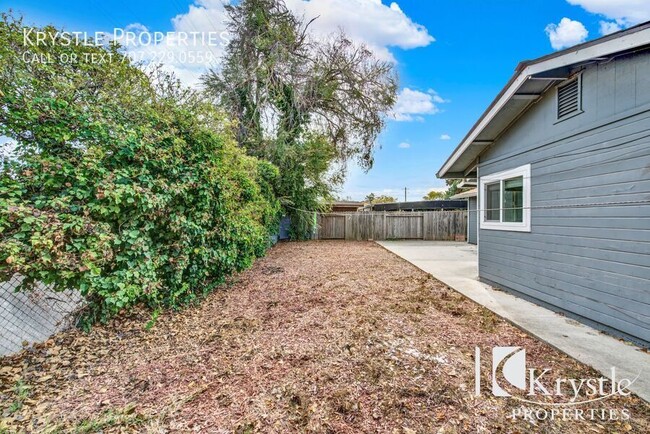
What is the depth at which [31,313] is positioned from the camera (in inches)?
111

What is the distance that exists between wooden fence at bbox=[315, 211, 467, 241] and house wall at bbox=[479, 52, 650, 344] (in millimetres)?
9027

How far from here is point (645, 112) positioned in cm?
270

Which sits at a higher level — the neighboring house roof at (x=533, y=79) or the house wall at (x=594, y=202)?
the neighboring house roof at (x=533, y=79)

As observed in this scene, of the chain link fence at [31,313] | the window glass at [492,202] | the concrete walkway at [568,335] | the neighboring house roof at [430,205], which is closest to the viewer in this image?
the concrete walkway at [568,335]

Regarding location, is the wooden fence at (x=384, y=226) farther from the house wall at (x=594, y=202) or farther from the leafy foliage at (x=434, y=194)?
the leafy foliage at (x=434, y=194)

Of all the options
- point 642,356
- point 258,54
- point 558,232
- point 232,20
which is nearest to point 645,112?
point 558,232

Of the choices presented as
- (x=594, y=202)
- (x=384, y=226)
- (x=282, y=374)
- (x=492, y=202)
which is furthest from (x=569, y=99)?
(x=384, y=226)

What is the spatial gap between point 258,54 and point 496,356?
1197 centimetres

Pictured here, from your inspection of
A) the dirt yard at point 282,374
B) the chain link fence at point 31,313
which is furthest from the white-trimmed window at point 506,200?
the chain link fence at point 31,313

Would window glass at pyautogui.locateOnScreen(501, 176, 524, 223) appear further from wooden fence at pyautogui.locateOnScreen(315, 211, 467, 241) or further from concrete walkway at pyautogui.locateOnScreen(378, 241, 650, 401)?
wooden fence at pyautogui.locateOnScreen(315, 211, 467, 241)

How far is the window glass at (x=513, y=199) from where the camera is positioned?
4.46 meters

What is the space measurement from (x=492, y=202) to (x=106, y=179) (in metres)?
6.12

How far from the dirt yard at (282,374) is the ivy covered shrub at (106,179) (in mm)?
582

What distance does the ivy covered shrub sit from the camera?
7.95 ft
